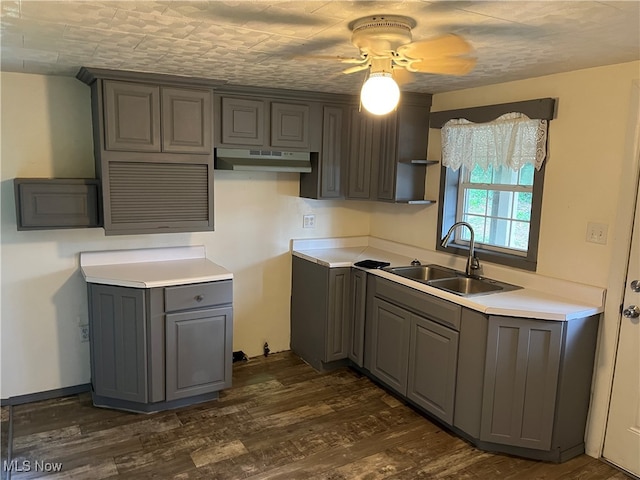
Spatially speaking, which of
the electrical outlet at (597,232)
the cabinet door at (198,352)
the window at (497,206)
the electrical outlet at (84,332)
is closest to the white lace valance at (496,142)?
the window at (497,206)

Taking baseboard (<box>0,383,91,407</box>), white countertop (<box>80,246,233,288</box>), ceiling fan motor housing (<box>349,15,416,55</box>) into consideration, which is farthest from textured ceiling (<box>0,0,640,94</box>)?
baseboard (<box>0,383,91,407</box>)

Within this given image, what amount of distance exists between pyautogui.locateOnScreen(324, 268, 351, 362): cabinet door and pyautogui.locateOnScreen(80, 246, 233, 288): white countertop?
83cm

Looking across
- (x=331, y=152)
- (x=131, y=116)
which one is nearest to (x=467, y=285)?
(x=331, y=152)

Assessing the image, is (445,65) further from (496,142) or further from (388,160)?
(388,160)

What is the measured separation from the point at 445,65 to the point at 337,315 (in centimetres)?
217

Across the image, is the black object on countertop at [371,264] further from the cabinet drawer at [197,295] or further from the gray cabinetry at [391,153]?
the cabinet drawer at [197,295]

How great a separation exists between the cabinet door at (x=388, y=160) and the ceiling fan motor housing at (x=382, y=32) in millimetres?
1790

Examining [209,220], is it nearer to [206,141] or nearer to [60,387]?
[206,141]

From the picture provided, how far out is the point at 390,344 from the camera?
3.36 metres

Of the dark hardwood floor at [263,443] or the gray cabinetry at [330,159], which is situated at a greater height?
the gray cabinetry at [330,159]

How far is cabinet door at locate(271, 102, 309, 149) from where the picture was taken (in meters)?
3.52

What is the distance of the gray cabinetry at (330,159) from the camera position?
3.72 meters

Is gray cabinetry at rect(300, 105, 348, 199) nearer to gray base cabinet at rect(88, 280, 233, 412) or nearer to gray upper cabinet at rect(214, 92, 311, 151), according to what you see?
gray upper cabinet at rect(214, 92, 311, 151)
